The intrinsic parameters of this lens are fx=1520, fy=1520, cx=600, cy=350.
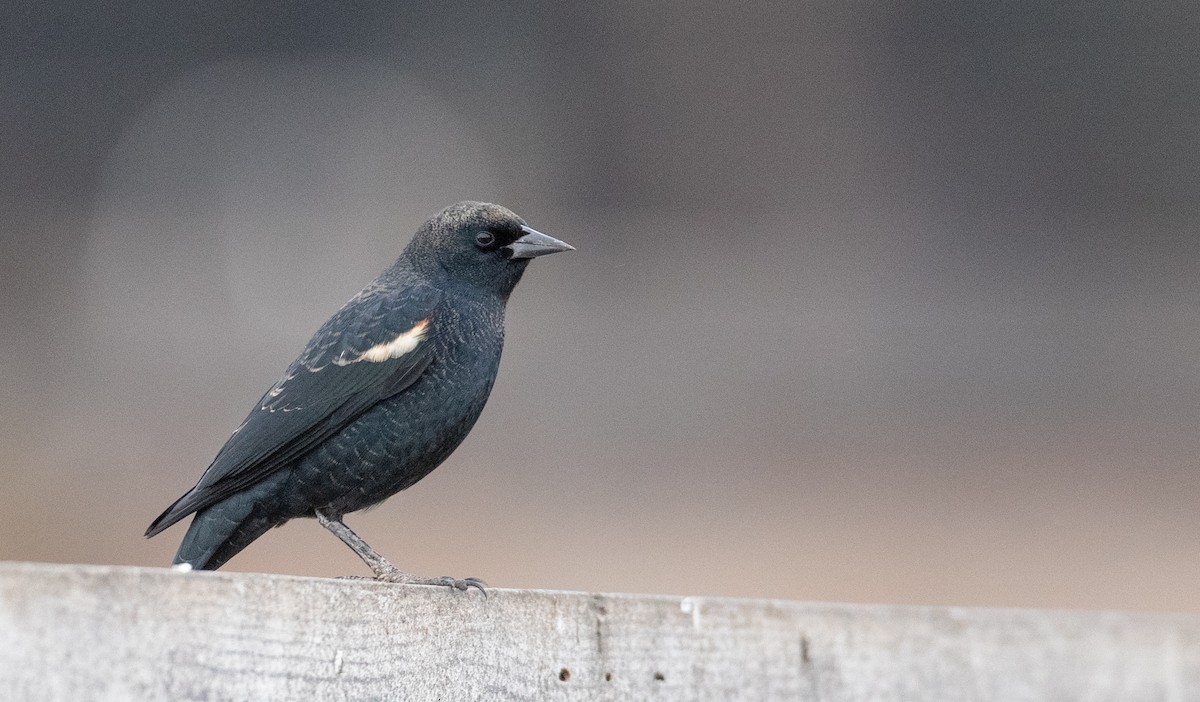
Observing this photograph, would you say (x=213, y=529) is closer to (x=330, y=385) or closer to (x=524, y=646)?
(x=330, y=385)

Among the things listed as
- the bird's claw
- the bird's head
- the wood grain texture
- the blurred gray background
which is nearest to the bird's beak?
the bird's head

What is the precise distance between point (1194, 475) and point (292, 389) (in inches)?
145

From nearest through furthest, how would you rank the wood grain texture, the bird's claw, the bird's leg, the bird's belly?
the wood grain texture, the bird's claw, the bird's leg, the bird's belly

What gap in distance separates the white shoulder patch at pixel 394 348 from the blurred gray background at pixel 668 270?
7.22 ft

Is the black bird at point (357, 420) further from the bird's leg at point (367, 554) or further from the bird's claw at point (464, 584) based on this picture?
the bird's claw at point (464, 584)

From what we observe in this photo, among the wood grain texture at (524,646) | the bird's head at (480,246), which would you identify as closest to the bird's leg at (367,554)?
the bird's head at (480,246)

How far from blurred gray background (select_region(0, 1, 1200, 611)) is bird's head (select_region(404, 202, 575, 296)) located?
206 centimetres

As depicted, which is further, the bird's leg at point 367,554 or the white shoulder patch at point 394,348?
the white shoulder patch at point 394,348

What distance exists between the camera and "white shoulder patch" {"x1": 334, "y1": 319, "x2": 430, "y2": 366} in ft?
9.48

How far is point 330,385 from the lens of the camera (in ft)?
9.43

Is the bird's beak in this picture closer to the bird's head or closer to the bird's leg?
the bird's head

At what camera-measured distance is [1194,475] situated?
5379 millimetres

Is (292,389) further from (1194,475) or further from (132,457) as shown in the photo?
(1194,475)

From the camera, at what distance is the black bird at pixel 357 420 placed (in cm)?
274
